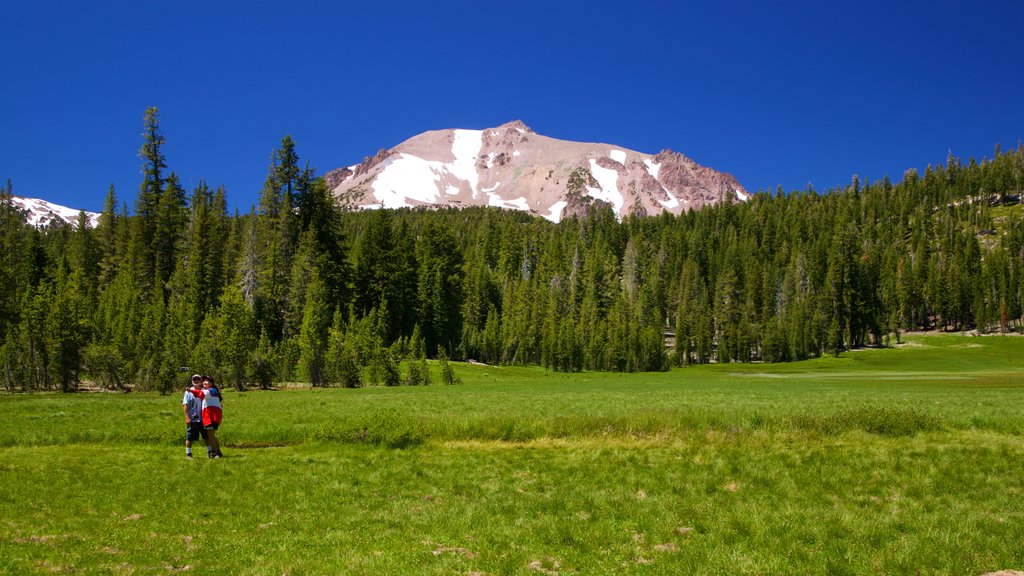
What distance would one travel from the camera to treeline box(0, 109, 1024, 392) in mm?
48281

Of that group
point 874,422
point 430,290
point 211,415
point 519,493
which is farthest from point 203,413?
point 430,290

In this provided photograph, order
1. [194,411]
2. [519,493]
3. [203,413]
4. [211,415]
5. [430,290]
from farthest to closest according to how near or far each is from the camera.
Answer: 1. [430,290]
2. [194,411]
3. [211,415]
4. [203,413]
5. [519,493]

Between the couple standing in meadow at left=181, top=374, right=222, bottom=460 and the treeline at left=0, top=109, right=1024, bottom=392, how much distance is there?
29.9 meters

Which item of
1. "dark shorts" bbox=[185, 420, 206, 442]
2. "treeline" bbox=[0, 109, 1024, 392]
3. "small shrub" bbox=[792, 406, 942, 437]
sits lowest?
"small shrub" bbox=[792, 406, 942, 437]

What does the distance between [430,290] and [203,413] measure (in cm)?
6549

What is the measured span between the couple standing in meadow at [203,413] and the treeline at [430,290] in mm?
29893

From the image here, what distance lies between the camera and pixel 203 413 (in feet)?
60.3

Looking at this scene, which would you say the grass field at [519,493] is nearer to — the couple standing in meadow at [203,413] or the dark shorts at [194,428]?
the couple standing in meadow at [203,413]

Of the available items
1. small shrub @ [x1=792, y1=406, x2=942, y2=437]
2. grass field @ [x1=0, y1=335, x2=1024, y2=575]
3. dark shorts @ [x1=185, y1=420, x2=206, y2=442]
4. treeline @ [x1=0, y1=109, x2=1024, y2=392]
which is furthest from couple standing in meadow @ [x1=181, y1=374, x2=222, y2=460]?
treeline @ [x1=0, y1=109, x2=1024, y2=392]

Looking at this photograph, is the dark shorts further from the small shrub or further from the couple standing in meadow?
the small shrub

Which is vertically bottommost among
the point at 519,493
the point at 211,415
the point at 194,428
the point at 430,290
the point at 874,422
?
the point at 519,493

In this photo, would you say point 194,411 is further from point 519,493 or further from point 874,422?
point 874,422

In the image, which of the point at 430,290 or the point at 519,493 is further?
the point at 430,290

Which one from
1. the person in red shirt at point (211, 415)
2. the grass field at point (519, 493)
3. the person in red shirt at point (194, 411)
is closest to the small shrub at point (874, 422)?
the grass field at point (519, 493)
